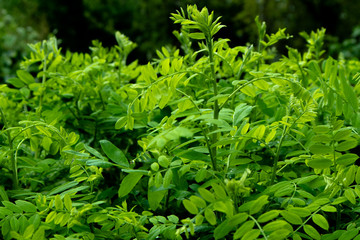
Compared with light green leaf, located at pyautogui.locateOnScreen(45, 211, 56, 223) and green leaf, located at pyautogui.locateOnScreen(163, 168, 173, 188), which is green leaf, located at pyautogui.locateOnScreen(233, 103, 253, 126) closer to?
green leaf, located at pyautogui.locateOnScreen(163, 168, 173, 188)

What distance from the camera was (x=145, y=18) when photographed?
37.4 feet

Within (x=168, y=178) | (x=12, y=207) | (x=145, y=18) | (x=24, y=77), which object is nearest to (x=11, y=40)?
(x=145, y=18)

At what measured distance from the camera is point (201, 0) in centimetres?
867

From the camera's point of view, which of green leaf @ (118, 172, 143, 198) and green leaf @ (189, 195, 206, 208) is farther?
green leaf @ (118, 172, 143, 198)

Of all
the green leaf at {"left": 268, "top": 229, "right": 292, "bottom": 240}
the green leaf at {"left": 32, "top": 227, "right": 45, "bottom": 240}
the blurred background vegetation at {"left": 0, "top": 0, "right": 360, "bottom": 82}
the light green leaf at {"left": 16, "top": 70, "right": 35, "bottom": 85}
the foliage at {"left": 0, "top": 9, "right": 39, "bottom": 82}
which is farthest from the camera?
the blurred background vegetation at {"left": 0, "top": 0, "right": 360, "bottom": 82}

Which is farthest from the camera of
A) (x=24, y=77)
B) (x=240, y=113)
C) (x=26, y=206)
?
(x=24, y=77)

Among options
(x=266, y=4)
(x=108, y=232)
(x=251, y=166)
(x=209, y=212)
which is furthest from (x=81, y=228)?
(x=266, y=4)

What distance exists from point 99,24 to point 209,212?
1084 cm

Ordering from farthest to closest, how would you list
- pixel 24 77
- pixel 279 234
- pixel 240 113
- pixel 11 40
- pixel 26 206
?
pixel 11 40
pixel 24 77
pixel 240 113
pixel 26 206
pixel 279 234

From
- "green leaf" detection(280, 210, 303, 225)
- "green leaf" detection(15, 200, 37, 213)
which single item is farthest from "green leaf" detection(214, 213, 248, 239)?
"green leaf" detection(15, 200, 37, 213)

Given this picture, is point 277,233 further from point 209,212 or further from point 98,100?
point 98,100

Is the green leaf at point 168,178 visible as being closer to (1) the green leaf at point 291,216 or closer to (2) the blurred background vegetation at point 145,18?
(1) the green leaf at point 291,216

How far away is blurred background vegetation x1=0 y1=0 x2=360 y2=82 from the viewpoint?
978 cm

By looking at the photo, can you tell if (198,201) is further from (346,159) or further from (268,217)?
(346,159)
